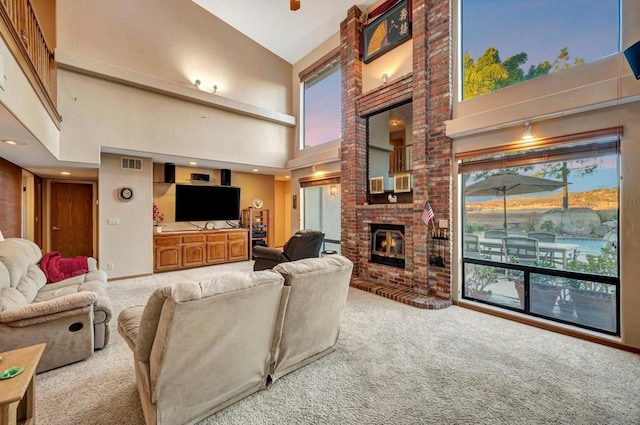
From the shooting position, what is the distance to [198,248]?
250 inches

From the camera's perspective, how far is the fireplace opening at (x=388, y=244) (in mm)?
4801

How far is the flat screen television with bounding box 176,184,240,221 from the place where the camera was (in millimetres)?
6469

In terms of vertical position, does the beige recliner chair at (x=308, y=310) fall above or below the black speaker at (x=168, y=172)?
below

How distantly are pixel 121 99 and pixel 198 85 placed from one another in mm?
1594

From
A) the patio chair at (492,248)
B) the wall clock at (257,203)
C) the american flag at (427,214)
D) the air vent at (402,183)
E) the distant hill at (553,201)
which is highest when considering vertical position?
the air vent at (402,183)

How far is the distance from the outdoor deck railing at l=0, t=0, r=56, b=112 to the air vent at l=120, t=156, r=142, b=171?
137 cm

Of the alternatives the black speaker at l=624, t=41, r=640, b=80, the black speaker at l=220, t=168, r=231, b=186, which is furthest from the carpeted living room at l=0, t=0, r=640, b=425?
the black speaker at l=220, t=168, r=231, b=186

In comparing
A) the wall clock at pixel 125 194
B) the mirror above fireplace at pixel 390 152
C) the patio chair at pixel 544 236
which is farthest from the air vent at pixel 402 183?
the wall clock at pixel 125 194

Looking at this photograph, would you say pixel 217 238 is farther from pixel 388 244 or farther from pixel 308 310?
pixel 308 310

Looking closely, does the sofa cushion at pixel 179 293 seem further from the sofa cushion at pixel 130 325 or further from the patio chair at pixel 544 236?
the patio chair at pixel 544 236

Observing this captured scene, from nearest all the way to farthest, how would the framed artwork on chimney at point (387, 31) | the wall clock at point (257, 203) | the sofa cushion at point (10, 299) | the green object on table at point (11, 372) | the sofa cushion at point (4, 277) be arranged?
the green object on table at point (11, 372) → the sofa cushion at point (10, 299) → the sofa cushion at point (4, 277) → the framed artwork on chimney at point (387, 31) → the wall clock at point (257, 203)

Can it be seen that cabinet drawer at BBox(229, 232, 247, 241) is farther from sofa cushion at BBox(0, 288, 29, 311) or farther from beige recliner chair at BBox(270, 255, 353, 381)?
beige recliner chair at BBox(270, 255, 353, 381)

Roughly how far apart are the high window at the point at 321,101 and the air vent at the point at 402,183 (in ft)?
6.53

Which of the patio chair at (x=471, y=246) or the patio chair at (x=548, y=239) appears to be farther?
the patio chair at (x=471, y=246)
